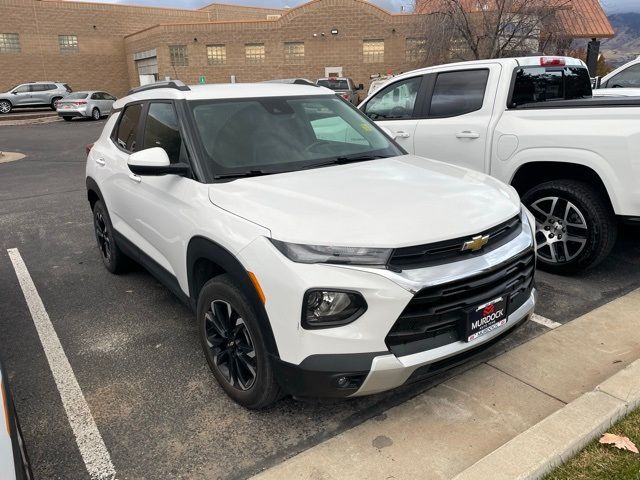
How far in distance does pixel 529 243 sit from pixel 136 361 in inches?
104

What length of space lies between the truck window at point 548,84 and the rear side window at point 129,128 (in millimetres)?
3426

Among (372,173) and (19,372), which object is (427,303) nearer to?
(372,173)

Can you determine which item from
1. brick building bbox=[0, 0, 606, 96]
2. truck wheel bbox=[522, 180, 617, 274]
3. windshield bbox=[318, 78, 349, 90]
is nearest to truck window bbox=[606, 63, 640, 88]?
truck wheel bbox=[522, 180, 617, 274]

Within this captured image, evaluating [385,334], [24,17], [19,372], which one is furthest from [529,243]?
[24,17]

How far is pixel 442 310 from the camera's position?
8.00 ft

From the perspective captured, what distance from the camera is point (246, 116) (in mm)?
3572

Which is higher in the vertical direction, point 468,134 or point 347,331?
point 468,134

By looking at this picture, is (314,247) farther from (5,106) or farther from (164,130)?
(5,106)

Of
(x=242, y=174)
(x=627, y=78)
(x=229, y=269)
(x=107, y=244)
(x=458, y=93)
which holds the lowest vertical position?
(x=107, y=244)

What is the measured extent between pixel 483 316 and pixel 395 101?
396cm

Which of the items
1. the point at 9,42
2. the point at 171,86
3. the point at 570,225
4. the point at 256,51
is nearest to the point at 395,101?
the point at 570,225

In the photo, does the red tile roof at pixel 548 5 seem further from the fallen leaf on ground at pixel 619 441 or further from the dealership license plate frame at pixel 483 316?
the fallen leaf on ground at pixel 619 441

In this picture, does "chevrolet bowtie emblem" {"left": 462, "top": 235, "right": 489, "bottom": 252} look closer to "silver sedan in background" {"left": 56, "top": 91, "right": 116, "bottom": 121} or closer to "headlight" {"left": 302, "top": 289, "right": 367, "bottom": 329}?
"headlight" {"left": 302, "top": 289, "right": 367, "bottom": 329}

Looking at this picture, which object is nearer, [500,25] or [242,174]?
[242,174]
